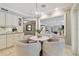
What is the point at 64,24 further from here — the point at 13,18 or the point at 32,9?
the point at 13,18

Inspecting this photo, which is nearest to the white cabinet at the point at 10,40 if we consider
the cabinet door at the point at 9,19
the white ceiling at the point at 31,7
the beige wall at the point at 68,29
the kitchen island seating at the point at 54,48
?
the cabinet door at the point at 9,19

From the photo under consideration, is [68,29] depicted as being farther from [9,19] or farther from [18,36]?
Answer: [9,19]

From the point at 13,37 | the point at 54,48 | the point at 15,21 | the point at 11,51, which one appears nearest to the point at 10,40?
the point at 13,37

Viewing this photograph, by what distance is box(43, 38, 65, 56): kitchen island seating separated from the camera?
3.07 metres

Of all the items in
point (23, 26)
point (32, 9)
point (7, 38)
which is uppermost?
point (32, 9)

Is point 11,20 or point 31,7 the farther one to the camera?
point 11,20

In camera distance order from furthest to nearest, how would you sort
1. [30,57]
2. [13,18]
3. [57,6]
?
1. [13,18]
2. [57,6]
3. [30,57]

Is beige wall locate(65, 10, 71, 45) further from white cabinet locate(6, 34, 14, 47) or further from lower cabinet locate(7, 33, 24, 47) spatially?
white cabinet locate(6, 34, 14, 47)

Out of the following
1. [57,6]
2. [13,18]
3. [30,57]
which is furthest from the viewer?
[13,18]

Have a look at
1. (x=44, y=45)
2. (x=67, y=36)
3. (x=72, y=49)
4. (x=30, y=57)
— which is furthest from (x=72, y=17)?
(x=30, y=57)

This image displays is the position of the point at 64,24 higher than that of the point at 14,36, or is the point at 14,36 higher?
the point at 64,24

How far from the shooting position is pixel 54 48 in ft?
10.1

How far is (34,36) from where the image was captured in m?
3.38

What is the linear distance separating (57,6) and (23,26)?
4.36 feet
